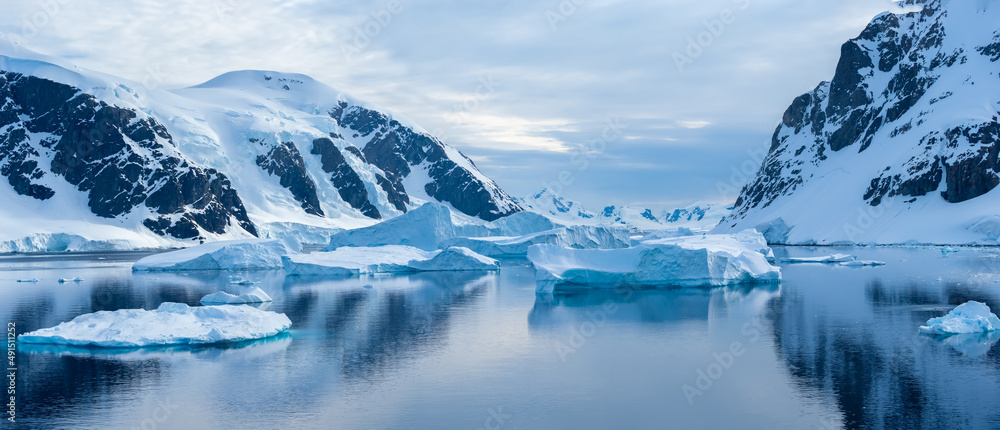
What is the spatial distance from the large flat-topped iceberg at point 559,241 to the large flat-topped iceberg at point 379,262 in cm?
1485

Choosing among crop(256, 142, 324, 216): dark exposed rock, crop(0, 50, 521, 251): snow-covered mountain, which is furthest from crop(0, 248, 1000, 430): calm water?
crop(256, 142, 324, 216): dark exposed rock

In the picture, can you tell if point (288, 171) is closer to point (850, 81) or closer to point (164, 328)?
point (850, 81)

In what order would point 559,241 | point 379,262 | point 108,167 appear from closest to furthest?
point 379,262, point 559,241, point 108,167

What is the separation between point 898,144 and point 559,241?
76899mm

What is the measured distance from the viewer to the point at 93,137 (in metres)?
152

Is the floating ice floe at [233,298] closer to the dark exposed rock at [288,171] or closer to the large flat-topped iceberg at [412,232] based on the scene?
the large flat-topped iceberg at [412,232]

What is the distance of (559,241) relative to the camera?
8419 cm

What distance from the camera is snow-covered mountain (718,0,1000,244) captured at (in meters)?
115

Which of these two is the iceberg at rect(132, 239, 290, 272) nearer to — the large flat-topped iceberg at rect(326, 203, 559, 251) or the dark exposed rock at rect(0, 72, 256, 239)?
the large flat-topped iceberg at rect(326, 203, 559, 251)

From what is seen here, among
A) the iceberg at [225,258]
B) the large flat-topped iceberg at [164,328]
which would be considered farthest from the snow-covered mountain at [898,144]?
the large flat-topped iceberg at [164,328]

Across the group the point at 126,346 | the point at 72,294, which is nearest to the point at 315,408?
the point at 126,346

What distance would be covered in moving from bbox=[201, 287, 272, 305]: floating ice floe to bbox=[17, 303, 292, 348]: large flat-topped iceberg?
8991 millimetres

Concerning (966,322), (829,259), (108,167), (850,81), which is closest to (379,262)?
(829,259)

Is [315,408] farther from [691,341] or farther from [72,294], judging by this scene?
[72,294]
